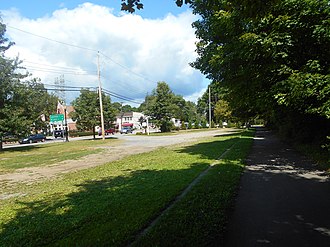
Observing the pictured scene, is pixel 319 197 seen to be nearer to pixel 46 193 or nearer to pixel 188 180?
pixel 188 180

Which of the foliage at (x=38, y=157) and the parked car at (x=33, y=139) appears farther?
the parked car at (x=33, y=139)

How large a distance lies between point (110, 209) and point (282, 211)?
3.29 metres

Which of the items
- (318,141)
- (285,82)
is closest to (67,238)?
(285,82)

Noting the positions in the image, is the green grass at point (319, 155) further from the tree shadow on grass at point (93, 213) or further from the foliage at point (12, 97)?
the foliage at point (12, 97)

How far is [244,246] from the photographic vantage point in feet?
12.9

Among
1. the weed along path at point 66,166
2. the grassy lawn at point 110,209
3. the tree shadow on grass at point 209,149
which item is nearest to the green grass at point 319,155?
the grassy lawn at point 110,209

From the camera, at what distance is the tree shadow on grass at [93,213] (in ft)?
14.3

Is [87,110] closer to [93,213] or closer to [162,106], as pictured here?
[162,106]

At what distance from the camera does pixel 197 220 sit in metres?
4.83

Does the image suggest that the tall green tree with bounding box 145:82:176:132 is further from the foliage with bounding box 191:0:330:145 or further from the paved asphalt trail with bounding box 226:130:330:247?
the paved asphalt trail with bounding box 226:130:330:247

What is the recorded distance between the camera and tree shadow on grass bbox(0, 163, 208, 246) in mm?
4344

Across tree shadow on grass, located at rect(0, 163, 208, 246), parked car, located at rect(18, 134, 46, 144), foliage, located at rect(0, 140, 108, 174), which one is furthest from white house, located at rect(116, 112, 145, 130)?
tree shadow on grass, located at rect(0, 163, 208, 246)

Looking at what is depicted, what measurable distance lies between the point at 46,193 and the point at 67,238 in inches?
165

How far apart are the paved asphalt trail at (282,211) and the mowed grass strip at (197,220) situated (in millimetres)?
208
